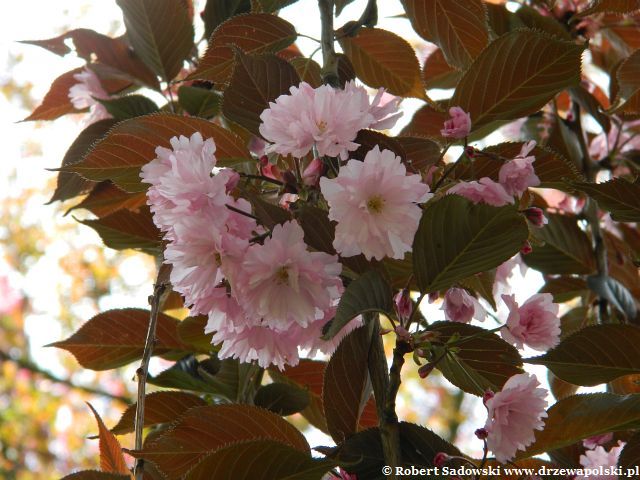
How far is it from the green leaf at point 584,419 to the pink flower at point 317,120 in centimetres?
33

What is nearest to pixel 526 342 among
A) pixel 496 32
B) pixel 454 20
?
pixel 454 20

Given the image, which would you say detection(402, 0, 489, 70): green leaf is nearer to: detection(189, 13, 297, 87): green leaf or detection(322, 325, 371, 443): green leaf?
detection(189, 13, 297, 87): green leaf

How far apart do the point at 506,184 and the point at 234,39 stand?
1.40 feet

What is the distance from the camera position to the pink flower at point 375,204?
0.65 metres

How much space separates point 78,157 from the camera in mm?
1170

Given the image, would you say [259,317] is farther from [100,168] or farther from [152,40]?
[152,40]

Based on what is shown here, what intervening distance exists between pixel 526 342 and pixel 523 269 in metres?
0.40

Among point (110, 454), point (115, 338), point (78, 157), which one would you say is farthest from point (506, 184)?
point (78, 157)

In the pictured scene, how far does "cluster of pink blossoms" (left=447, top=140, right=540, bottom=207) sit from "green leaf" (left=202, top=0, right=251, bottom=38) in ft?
1.78

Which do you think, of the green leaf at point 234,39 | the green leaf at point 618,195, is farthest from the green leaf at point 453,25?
the green leaf at point 618,195

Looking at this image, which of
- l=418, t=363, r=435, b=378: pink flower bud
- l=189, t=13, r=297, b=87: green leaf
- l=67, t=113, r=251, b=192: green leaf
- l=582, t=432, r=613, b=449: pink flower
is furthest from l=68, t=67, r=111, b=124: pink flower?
l=582, t=432, r=613, b=449: pink flower

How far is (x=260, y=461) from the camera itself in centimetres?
60

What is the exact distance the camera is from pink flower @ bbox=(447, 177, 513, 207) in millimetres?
717

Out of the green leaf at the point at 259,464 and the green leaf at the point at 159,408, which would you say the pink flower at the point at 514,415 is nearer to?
the green leaf at the point at 259,464
